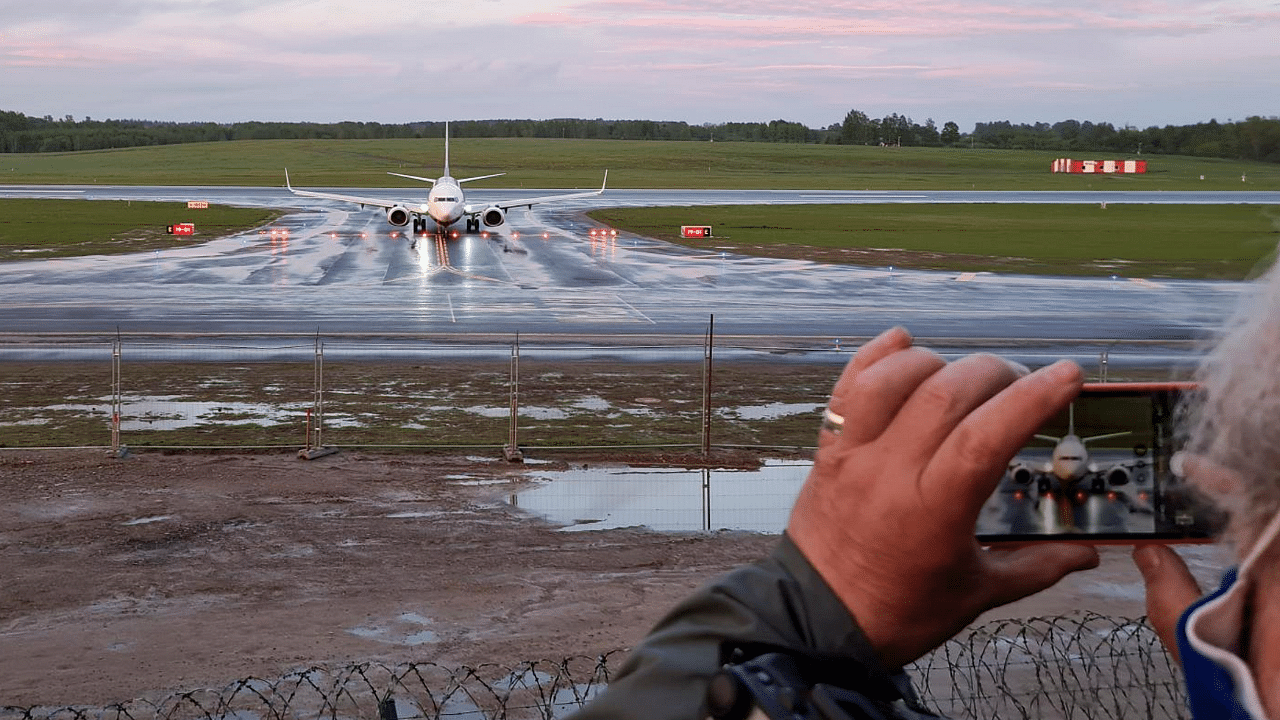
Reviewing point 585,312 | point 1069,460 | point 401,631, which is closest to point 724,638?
point 1069,460

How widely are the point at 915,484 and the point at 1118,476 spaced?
101cm

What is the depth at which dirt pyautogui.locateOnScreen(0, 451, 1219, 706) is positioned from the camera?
40.5 ft

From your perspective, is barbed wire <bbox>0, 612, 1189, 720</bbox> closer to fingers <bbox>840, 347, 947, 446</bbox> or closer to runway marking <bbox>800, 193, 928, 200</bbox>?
fingers <bbox>840, 347, 947, 446</bbox>

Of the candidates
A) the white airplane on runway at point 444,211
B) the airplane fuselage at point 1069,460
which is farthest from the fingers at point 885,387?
the white airplane on runway at point 444,211

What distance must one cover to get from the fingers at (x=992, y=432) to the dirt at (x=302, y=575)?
29.8 feet

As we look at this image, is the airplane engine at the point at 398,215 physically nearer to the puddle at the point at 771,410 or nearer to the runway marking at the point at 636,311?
the runway marking at the point at 636,311

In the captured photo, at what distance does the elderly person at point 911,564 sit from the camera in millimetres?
1506

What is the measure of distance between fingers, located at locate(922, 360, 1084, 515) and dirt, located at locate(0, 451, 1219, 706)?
9.09 meters

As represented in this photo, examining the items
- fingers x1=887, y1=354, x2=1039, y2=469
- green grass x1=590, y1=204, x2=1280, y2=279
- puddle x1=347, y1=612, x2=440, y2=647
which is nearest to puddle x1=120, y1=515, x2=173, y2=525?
puddle x1=347, y1=612, x2=440, y2=647

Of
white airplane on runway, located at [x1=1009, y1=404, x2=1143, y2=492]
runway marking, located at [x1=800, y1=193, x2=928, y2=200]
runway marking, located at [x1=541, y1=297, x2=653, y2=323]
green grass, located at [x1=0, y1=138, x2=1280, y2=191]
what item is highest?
green grass, located at [x1=0, y1=138, x2=1280, y2=191]

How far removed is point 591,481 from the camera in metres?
19.9

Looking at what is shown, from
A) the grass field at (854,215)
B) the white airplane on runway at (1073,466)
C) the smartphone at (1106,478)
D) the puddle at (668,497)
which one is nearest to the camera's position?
the smartphone at (1106,478)

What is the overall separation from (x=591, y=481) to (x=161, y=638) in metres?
8.18

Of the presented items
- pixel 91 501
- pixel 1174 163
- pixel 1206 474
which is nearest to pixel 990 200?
pixel 1174 163
